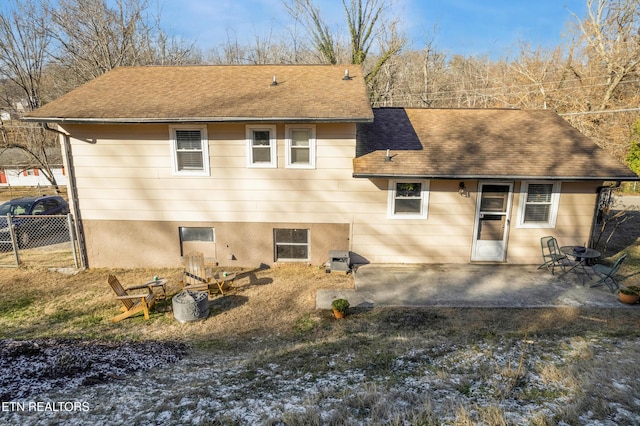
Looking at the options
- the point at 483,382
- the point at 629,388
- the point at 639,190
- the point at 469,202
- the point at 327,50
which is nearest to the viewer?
the point at 629,388

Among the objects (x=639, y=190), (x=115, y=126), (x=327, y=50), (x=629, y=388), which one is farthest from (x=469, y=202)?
(x=639, y=190)

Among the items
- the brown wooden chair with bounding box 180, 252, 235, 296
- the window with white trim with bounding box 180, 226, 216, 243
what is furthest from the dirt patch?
the window with white trim with bounding box 180, 226, 216, 243

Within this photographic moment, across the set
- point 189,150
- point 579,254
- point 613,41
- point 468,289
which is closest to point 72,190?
point 189,150

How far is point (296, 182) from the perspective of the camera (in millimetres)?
9188

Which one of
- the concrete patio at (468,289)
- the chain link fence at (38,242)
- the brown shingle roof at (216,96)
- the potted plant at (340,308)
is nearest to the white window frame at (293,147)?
the brown shingle roof at (216,96)

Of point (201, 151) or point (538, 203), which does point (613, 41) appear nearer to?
point (538, 203)

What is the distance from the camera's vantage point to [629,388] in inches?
159

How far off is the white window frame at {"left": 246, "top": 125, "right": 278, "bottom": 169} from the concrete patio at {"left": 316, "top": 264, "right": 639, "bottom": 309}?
3653mm

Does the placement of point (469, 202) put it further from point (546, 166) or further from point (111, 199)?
point (111, 199)

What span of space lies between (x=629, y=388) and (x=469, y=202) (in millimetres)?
5746

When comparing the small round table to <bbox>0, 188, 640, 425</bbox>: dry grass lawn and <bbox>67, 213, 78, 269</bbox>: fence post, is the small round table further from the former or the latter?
<bbox>67, 213, 78, 269</bbox>: fence post

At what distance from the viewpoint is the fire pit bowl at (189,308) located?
704cm

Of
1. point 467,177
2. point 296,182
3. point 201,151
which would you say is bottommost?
point 296,182

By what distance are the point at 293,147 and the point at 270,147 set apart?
2.02ft
